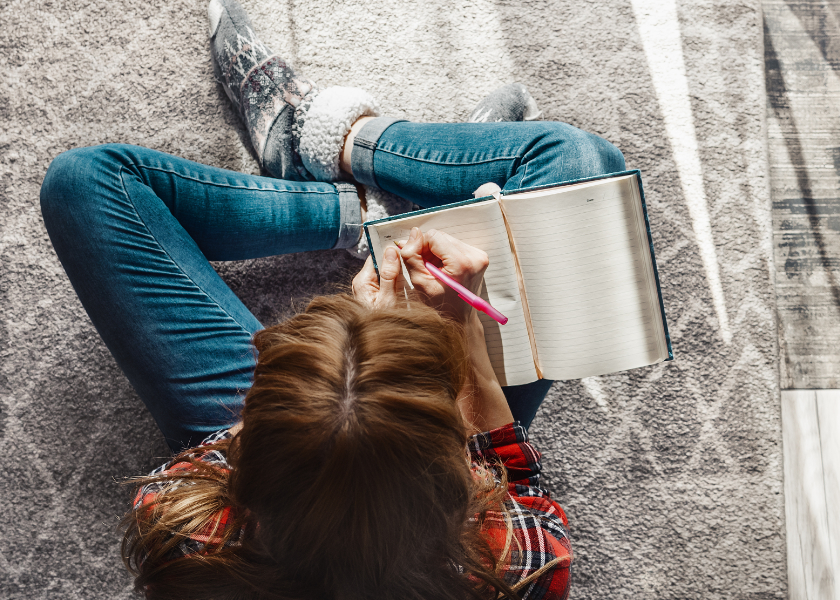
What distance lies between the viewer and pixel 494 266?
549 millimetres

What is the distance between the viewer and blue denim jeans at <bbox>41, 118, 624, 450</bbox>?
616 millimetres

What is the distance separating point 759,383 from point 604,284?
0.47 m

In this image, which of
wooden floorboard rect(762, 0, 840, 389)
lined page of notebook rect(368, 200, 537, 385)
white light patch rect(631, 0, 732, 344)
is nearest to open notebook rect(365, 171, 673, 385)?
lined page of notebook rect(368, 200, 537, 385)

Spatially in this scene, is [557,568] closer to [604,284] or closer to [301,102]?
[604,284]

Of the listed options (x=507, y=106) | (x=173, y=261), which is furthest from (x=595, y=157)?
(x=173, y=261)

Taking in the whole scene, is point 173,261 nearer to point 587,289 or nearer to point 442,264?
point 442,264

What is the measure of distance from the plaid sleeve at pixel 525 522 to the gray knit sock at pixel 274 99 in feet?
1.50

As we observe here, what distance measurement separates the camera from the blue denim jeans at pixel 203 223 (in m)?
0.62

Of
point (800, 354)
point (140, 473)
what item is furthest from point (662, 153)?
point (140, 473)

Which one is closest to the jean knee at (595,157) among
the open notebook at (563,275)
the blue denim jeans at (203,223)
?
the blue denim jeans at (203,223)

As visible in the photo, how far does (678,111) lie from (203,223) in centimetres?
77

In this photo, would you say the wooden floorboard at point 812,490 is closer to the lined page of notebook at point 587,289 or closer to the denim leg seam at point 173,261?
the lined page of notebook at point 587,289

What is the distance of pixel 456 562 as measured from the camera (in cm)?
41

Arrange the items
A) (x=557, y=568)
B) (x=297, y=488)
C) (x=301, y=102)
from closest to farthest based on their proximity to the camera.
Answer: (x=297, y=488), (x=557, y=568), (x=301, y=102)
